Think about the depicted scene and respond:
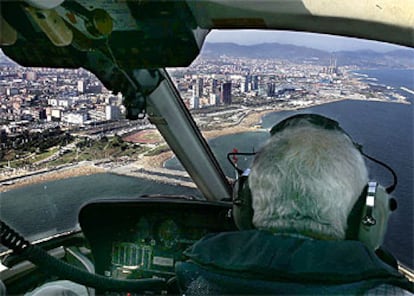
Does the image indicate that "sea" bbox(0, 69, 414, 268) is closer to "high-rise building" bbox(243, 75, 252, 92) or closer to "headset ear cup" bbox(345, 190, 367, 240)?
"high-rise building" bbox(243, 75, 252, 92)

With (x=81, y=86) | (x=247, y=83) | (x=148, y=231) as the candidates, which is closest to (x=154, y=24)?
(x=81, y=86)

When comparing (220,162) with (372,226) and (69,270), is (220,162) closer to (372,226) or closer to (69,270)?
(69,270)

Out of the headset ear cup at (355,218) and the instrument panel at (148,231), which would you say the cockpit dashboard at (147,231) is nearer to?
the instrument panel at (148,231)

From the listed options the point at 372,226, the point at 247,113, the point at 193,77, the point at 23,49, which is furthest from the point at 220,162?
the point at 372,226

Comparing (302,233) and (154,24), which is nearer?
(302,233)

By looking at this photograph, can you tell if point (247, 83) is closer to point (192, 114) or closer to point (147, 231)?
point (192, 114)

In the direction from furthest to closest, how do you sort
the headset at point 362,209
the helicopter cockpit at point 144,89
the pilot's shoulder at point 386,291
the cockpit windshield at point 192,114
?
the cockpit windshield at point 192,114
the helicopter cockpit at point 144,89
the headset at point 362,209
the pilot's shoulder at point 386,291

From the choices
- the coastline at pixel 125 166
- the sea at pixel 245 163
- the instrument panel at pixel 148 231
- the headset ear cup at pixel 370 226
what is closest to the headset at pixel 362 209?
the headset ear cup at pixel 370 226
